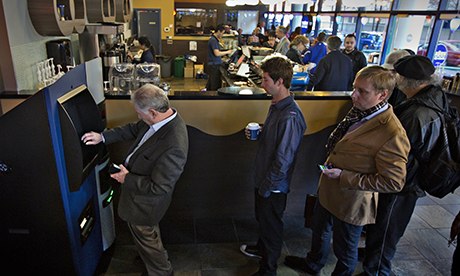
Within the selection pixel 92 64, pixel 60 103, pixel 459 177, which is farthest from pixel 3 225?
pixel 459 177

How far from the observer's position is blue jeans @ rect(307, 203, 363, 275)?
2.21m

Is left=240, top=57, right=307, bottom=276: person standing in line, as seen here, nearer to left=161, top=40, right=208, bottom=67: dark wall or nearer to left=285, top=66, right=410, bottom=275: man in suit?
left=285, top=66, right=410, bottom=275: man in suit

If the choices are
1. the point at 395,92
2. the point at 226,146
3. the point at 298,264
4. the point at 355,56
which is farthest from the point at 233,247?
the point at 355,56

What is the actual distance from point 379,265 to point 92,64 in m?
2.51

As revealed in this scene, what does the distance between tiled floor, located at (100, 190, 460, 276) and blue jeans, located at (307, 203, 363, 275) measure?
189 mm

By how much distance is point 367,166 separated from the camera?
196cm

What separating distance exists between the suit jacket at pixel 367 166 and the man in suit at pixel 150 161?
38.0 inches

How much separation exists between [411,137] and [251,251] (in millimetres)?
1528

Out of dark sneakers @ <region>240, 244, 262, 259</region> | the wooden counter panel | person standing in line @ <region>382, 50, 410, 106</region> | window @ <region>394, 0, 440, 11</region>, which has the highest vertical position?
window @ <region>394, 0, 440, 11</region>

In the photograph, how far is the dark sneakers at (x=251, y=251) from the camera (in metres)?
2.87

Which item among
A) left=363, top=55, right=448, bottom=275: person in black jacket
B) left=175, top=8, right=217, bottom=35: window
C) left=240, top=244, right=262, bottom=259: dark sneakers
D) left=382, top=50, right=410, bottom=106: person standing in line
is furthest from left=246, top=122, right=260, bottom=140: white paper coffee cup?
left=175, top=8, right=217, bottom=35: window

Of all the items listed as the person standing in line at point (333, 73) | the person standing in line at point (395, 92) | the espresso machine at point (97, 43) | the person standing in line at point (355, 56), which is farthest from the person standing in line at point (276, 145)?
the person standing in line at point (355, 56)

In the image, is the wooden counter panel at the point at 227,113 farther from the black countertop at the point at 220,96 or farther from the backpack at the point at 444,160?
the backpack at the point at 444,160

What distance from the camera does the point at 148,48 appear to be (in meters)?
6.30
